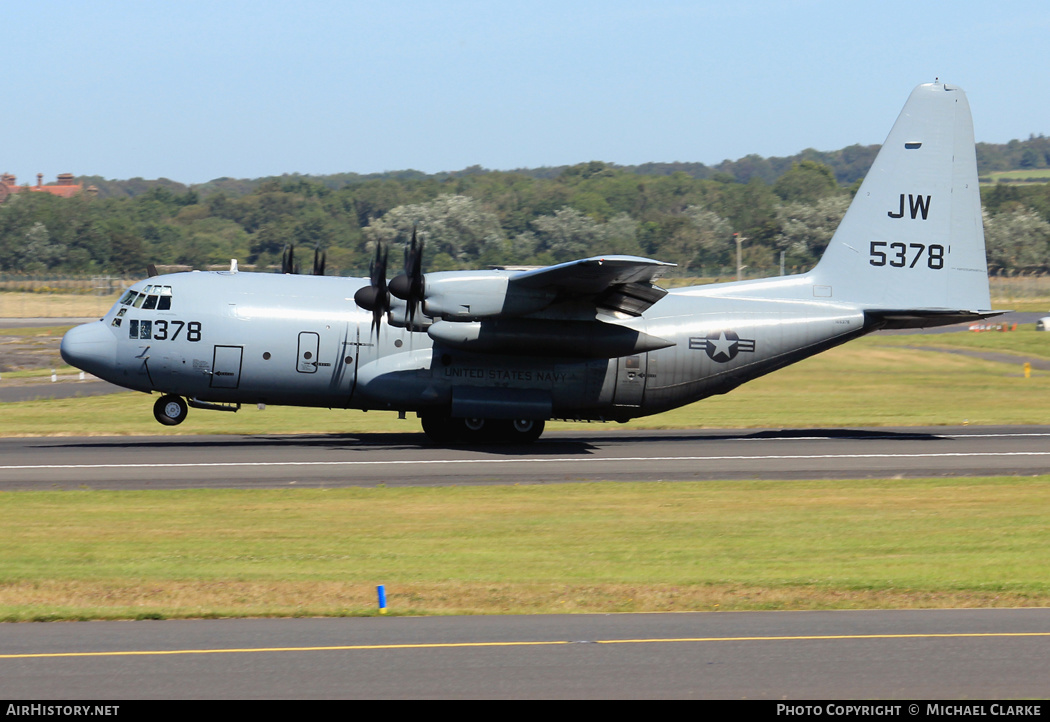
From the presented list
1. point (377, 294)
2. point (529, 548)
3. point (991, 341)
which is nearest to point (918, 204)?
point (377, 294)

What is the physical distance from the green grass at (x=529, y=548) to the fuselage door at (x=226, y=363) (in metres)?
5.44

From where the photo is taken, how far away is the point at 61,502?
19547 mm

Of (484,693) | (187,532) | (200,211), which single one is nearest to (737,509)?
(187,532)

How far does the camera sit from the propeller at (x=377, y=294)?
2516 cm

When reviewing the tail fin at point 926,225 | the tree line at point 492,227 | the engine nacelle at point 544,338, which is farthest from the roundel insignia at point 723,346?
the tree line at point 492,227

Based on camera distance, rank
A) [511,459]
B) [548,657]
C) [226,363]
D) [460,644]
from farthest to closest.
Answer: [226,363], [511,459], [460,644], [548,657]

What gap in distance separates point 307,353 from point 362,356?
1.35 metres

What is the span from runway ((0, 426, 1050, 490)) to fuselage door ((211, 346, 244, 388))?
1.91 meters

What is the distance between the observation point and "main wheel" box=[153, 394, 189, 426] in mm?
26047

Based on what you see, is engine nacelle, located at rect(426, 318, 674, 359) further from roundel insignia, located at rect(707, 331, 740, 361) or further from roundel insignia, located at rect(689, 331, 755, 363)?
roundel insignia, located at rect(707, 331, 740, 361)

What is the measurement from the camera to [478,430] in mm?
27438

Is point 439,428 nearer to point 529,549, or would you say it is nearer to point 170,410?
point 170,410

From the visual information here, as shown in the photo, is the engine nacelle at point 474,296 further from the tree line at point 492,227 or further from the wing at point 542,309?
the tree line at point 492,227
